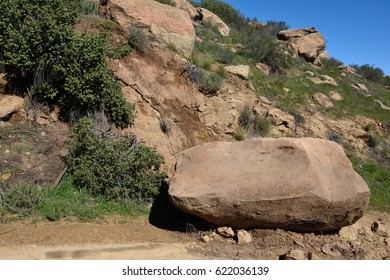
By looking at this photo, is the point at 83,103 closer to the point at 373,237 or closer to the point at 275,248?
the point at 275,248

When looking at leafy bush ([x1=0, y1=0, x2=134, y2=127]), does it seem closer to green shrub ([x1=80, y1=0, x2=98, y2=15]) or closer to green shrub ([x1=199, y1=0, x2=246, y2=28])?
green shrub ([x1=80, y1=0, x2=98, y2=15])

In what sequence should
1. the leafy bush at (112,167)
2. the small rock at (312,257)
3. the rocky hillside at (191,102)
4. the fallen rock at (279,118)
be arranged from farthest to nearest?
the fallen rock at (279,118)
the rocky hillside at (191,102)
the leafy bush at (112,167)
the small rock at (312,257)

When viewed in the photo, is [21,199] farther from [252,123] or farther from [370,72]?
[370,72]

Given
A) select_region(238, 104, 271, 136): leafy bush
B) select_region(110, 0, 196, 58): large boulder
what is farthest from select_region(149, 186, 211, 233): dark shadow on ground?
select_region(110, 0, 196, 58): large boulder

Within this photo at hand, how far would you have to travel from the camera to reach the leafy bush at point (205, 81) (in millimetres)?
10984

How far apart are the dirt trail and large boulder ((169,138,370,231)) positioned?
0.31 m

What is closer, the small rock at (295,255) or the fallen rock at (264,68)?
the small rock at (295,255)

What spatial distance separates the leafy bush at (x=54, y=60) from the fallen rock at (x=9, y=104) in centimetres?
36

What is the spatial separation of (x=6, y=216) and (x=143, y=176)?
2435mm

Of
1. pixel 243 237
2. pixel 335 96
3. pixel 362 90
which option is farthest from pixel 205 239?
pixel 362 90

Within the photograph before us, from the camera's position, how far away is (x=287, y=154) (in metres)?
6.53

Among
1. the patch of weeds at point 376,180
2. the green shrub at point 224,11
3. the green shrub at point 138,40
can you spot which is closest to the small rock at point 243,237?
the patch of weeds at point 376,180

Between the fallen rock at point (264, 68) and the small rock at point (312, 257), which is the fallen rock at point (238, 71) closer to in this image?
the fallen rock at point (264, 68)

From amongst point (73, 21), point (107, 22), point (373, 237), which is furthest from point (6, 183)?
point (373, 237)
